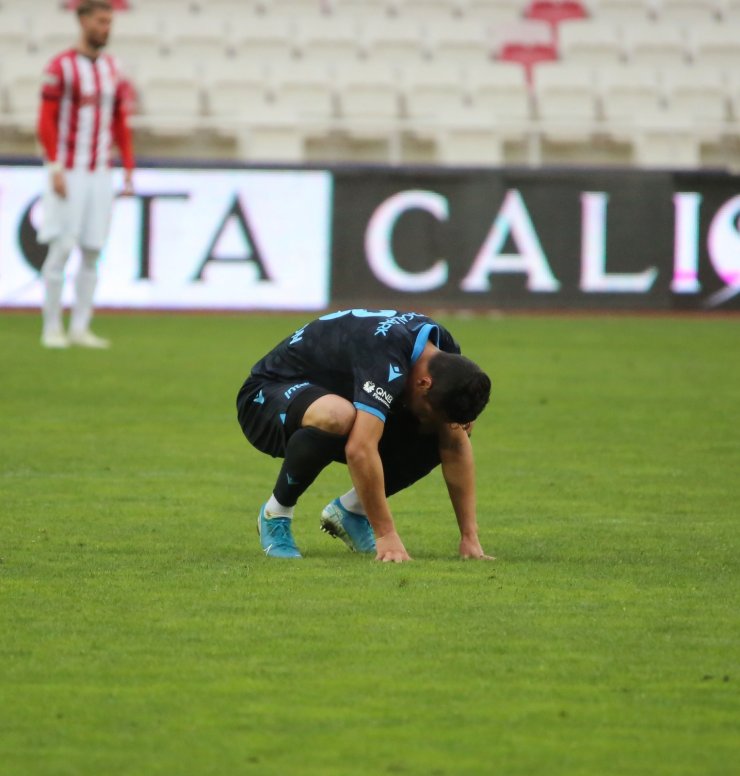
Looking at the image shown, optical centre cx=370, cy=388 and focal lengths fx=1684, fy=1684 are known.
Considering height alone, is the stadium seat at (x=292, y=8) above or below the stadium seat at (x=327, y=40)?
above

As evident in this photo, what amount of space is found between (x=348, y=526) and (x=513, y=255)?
10806 mm

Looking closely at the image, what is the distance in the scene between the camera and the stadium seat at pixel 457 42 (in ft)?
65.3

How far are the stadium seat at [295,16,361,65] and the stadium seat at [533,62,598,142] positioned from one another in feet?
7.20

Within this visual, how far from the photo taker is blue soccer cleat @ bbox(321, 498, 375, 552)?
237 inches

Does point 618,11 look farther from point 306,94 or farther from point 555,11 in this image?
point 306,94

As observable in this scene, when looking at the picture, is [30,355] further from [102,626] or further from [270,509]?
[102,626]

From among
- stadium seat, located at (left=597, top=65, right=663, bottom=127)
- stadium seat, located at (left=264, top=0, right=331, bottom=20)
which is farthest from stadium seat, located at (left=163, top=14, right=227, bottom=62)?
stadium seat, located at (left=597, top=65, right=663, bottom=127)

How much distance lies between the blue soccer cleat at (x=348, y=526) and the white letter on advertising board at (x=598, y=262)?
10.9 metres

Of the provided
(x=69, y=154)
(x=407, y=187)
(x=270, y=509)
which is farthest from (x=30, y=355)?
(x=270, y=509)

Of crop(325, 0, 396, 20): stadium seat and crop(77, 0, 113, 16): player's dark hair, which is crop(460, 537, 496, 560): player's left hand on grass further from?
crop(325, 0, 396, 20): stadium seat

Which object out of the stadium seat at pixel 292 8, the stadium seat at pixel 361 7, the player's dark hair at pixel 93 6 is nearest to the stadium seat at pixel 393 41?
the stadium seat at pixel 361 7

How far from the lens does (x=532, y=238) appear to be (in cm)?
1647

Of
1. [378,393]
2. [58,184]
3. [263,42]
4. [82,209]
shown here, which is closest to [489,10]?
[263,42]

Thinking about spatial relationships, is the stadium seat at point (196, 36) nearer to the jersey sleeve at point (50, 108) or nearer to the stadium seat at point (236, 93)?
the stadium seat at point (236, 93)
